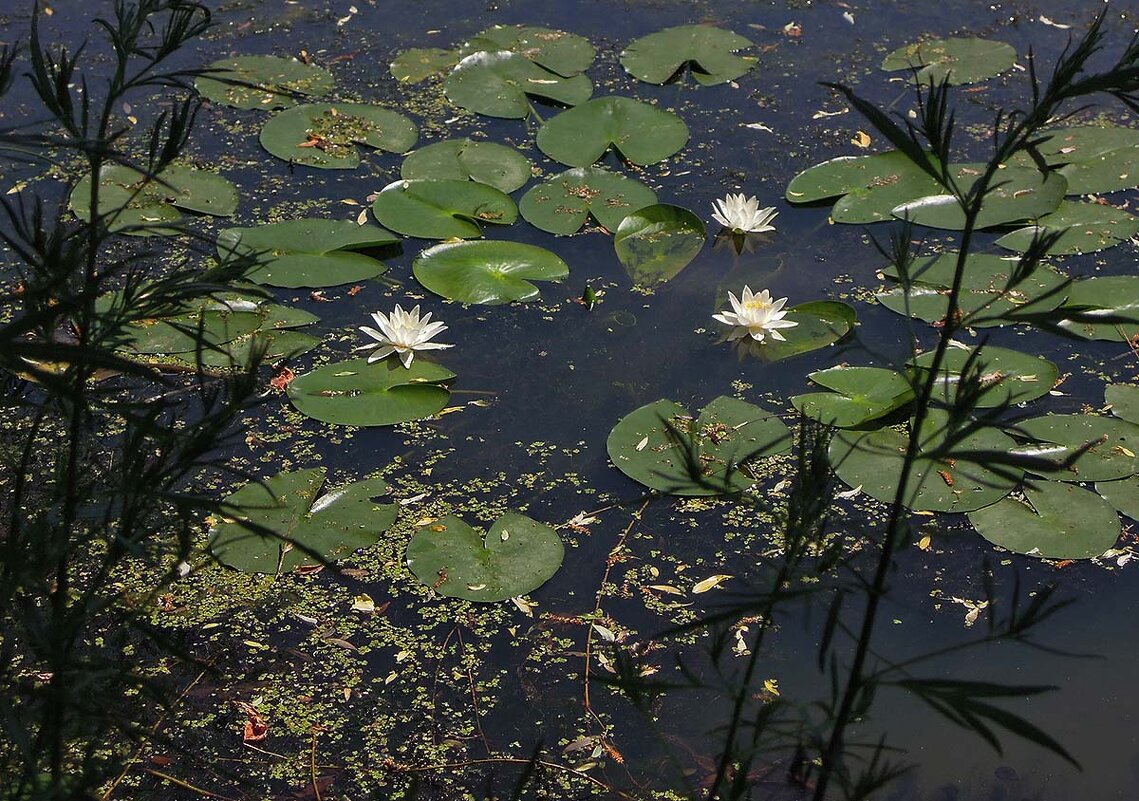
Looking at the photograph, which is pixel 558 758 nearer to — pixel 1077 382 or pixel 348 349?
pixel 348 349

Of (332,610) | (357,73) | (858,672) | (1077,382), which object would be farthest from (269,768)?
(357,73)

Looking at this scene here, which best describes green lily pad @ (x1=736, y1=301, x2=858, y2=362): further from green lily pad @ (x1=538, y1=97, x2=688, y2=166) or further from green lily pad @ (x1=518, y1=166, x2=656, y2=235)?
green lily pad @ (x1=538, y1=97, x2=688, y2=166)

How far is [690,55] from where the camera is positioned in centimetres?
382

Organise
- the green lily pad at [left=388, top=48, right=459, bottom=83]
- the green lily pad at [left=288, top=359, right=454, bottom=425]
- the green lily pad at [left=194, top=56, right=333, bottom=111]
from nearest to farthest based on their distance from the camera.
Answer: the green lily pad at [left=288, top=359, right=454, bottom=425]
the green lily pad at [left=194, top=56, right=333, bottom=111]
the green lily pad at [left=388, top=48, right=459, bottom=83]

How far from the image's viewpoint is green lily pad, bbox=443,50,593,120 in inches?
141

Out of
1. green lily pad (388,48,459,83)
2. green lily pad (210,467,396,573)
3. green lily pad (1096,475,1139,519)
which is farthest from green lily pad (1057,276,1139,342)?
green lily pad (388,48,459,83)

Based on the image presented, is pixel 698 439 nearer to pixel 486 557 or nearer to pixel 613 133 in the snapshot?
pixel 486 557

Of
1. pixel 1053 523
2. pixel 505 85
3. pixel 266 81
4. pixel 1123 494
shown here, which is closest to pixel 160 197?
pixel 266 81

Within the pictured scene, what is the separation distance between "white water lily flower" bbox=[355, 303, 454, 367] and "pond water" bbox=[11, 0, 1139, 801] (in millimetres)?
81

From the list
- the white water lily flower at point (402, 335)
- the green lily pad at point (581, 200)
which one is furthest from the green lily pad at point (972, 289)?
the white water lily flower at point (402, 335)

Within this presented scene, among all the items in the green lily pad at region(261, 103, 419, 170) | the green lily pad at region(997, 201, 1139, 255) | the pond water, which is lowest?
the pond water

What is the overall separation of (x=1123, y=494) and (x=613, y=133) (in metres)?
1.69

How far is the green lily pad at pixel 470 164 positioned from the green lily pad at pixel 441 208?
0.06 metres

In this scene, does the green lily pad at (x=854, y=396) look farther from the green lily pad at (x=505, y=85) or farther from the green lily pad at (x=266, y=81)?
the green lily pad at (x=266, y=81)
